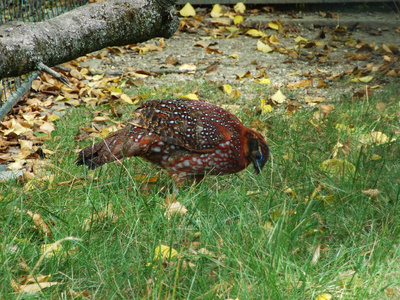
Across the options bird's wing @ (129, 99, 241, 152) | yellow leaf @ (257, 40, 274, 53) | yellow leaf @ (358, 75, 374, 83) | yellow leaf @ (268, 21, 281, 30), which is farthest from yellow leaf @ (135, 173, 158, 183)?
yellow leaf @ (268, 21, 281, 30)

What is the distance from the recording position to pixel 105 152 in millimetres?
3615

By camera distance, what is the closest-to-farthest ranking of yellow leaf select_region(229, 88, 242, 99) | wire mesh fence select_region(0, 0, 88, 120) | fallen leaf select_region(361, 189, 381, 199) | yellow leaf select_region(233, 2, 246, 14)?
fallen leaf select_region(361, 189, 381, 199) < wire mesh fence select_region(0, 0, 88, 120) < yellow leaf select_region(229, 88, 242, 99) < yellow leaf select_region(233, 2, 246, 14)

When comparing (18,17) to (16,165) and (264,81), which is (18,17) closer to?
(16,165)

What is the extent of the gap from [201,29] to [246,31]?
656 millimetres

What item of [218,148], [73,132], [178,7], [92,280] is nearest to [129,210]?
[92,280]

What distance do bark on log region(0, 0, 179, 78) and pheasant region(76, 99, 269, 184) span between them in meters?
0.62

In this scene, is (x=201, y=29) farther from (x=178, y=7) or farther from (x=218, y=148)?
(x=218, y=148)

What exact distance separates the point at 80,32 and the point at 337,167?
2051 mm

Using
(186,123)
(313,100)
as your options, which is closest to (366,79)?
(313,100)

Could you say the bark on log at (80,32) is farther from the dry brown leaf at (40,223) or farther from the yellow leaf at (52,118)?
the yellow leaf at (52,118)

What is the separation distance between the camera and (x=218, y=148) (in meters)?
3.71

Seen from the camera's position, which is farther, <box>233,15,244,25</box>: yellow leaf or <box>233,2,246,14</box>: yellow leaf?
<box>233,2,246,14</box>: yellow leaf

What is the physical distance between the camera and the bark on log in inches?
101

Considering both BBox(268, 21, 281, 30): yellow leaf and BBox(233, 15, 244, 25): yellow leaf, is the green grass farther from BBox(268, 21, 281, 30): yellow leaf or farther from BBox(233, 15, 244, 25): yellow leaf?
BBox(233, 15, 244, 25): yellow leaf
